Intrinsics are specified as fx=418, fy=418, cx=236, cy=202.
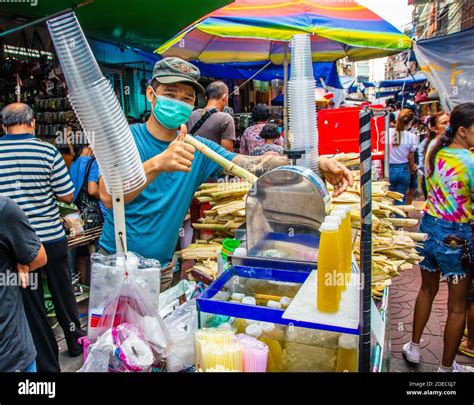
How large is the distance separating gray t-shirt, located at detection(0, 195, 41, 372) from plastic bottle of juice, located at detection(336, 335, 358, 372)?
1.68 metres

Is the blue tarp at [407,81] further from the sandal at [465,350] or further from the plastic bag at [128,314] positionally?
the plastic bag at [128,314]

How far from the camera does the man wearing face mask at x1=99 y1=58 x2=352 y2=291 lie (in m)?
2.09

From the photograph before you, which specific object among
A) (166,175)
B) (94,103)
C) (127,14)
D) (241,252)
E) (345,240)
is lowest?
(241,252)

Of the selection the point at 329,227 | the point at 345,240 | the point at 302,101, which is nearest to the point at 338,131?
the point at 302,101

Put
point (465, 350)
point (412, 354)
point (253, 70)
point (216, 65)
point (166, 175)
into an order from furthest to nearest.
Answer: point (253, 70), point (216, 65), point (465, 350), point (412, 354), point (166, 175)

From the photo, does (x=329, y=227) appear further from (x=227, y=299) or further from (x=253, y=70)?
(x=253, y=70)

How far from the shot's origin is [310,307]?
145cm

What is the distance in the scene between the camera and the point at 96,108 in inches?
52.7

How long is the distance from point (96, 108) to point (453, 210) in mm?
3006

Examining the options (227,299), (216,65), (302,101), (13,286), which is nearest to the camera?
(227,299)

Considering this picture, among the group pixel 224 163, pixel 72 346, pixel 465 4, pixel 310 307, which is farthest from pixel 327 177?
pixel 465 4

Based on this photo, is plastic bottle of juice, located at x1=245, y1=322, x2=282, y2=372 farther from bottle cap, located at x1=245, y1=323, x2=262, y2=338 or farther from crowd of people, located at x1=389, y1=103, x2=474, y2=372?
crowd of people, located at x1=389, y1=103, x2=474, y2=372

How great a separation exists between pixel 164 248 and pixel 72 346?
2219mm

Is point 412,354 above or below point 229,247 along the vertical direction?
below
